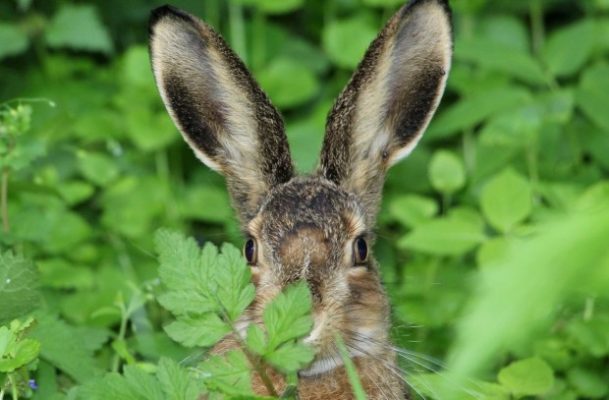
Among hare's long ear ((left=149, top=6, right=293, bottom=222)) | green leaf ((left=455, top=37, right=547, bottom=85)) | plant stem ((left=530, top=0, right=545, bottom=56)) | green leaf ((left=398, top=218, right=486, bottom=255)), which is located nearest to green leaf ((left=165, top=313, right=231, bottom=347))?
hare's long ear ((left=149, top=6, right=293, bottom=222))

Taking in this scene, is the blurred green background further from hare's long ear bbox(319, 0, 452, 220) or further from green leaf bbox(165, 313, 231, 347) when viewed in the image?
green leaf bbox(165, 313, 231, 347)

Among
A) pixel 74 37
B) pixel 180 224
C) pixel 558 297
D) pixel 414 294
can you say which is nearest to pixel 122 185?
pixel 180 224

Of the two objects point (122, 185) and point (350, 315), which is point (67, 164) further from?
point (350, 315)

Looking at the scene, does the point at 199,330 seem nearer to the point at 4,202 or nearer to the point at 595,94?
the point at 4,202

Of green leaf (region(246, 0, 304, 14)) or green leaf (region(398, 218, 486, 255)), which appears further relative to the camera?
green leaf (region(246, 0, 304, 14))

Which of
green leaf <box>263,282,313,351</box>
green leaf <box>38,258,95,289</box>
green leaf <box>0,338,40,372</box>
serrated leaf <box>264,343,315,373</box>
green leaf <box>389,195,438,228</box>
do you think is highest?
green leaf <box>263,282,313,351</box>

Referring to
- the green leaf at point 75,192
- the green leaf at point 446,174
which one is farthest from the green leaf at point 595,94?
the green leaf at point 75,192

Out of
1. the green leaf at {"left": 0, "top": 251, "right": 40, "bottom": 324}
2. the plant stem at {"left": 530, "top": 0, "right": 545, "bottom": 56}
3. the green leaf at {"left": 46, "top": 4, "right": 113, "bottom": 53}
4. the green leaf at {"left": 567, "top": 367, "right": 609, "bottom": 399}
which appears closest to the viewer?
the green leaf at {"left": 0, "top": 251, "right": 40, "bottom": 324}
